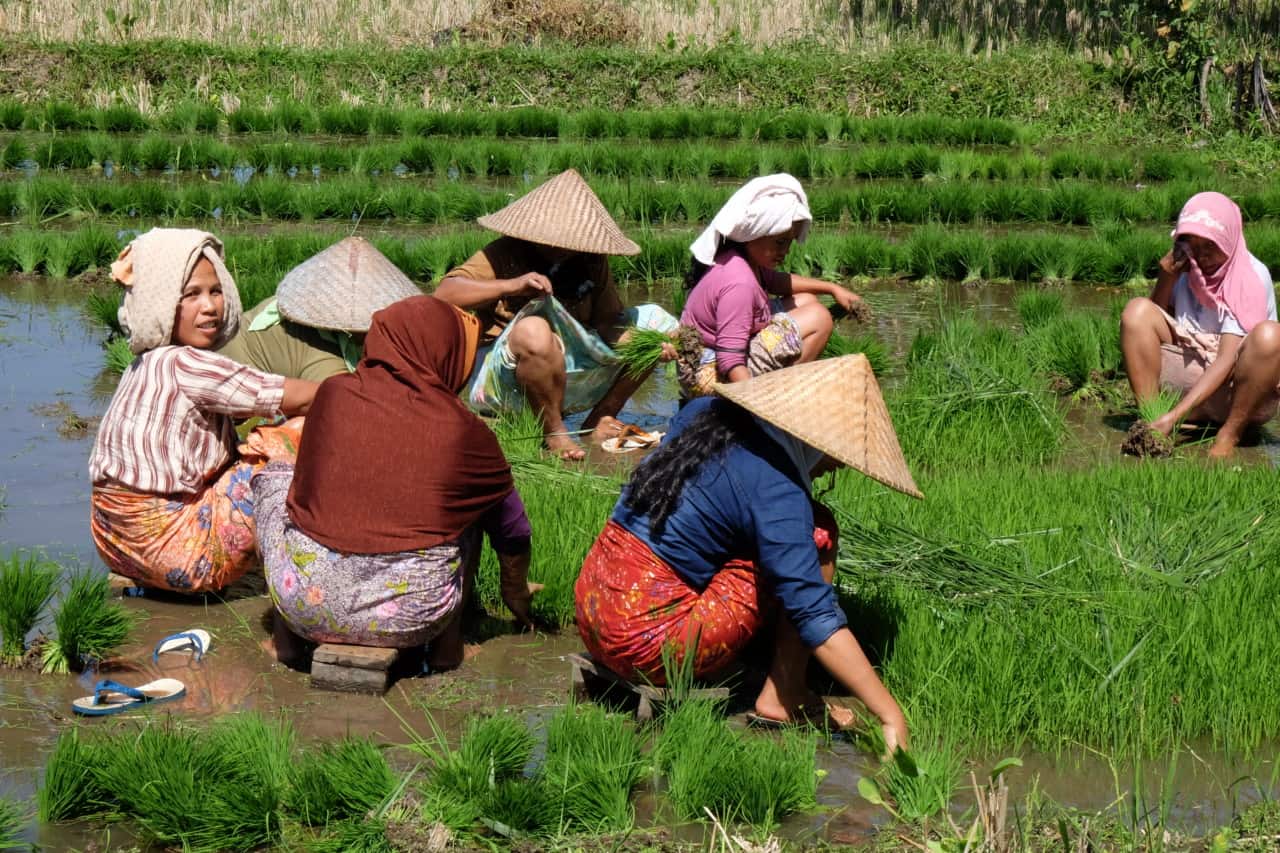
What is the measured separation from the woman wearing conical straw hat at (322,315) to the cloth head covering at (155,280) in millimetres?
745

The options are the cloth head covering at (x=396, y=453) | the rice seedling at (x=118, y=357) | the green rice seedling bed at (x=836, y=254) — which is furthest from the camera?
the green rice seedling bed at (x=836, y=254)

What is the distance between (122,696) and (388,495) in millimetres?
792

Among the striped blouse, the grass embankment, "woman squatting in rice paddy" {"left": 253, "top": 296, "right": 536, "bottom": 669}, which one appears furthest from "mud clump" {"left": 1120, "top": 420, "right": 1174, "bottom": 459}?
the grass embankment

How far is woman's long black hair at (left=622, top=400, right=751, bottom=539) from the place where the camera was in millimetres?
3363

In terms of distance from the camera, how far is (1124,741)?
3.42m

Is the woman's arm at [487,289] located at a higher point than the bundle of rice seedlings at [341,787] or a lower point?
higher

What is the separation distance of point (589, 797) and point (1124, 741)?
128 centimetres

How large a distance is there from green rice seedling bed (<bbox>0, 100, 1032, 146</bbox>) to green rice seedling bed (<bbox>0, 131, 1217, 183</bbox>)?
1.20 metres

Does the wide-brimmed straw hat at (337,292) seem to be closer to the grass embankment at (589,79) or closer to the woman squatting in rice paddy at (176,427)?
the woman squatting in rice paddy at (176,427)

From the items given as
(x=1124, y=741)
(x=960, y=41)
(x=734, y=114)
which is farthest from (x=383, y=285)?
(x=960, y=41)

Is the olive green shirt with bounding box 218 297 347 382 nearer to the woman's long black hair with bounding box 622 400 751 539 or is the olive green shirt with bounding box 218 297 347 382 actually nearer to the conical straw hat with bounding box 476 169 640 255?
the conical straw hat with bounding box 476 169 640 255

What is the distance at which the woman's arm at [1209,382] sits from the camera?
18.7ft

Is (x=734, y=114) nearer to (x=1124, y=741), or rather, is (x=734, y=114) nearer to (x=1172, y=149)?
(x=1172, y=149)

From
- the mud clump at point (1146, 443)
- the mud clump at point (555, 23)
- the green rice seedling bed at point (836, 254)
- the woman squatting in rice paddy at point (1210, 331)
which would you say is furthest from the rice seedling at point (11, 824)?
the mud clump at point (555, 23)
